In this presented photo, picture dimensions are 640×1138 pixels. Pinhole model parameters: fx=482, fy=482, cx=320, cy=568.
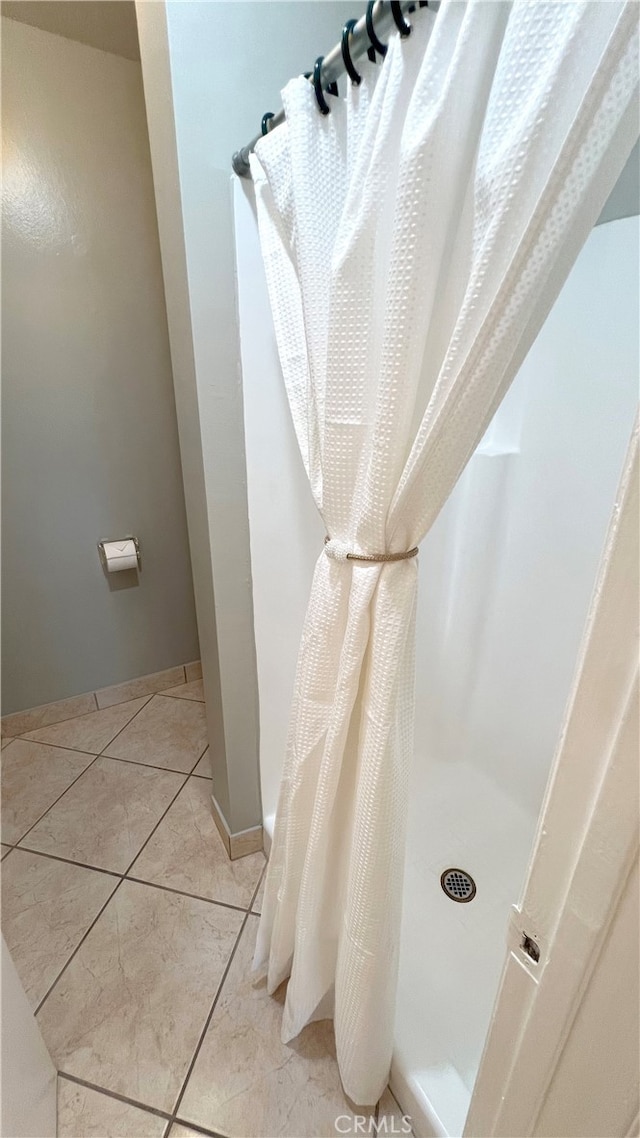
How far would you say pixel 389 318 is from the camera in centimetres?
53

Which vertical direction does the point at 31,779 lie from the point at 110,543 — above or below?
below

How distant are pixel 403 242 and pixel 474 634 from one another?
1.09 meters

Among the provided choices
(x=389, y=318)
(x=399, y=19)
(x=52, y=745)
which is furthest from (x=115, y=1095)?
(x=399, y=19)

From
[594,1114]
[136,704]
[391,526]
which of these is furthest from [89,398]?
[594,1114]

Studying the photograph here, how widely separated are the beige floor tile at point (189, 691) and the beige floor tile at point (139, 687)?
1.0 inches

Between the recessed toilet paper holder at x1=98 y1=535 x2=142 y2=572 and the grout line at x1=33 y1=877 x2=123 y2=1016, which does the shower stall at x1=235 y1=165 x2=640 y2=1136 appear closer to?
the grout line at x1=33 y1=877 x2=123 y2=1016

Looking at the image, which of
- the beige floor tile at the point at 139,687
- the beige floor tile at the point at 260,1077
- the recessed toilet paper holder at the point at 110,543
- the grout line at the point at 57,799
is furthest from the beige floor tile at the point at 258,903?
the recessed toilet paper holder at the point at 110,543

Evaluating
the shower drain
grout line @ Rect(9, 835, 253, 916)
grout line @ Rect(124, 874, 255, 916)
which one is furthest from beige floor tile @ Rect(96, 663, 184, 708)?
the shower drain

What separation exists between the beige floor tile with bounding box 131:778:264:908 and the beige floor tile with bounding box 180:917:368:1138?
238 mm

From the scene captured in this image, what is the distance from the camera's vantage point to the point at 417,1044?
887 mm

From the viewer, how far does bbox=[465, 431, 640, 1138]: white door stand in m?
0.33

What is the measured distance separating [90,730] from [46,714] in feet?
0.60

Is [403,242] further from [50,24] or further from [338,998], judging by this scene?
[50,24]

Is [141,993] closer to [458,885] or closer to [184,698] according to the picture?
[458,885]
